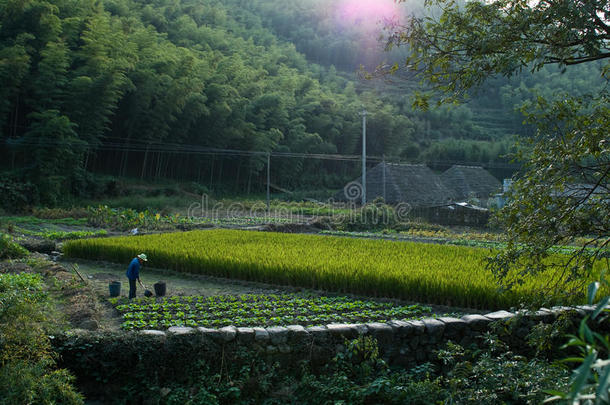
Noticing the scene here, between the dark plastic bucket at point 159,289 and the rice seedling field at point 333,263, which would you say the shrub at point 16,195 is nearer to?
the rice seedling field at point 333,263

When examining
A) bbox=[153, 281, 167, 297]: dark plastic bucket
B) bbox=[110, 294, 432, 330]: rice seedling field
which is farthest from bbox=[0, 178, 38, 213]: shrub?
bbox=[110, 294, 432, 330]: rice seedling field

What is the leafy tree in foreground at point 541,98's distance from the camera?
331cm

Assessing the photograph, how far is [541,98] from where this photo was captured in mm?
→ 3740

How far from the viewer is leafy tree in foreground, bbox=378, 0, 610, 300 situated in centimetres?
331

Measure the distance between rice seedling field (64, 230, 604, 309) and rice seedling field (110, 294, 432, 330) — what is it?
0.43 m

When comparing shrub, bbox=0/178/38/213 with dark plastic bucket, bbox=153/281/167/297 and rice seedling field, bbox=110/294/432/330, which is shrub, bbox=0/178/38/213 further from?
rice seedling field, bbox=110/294/432/330

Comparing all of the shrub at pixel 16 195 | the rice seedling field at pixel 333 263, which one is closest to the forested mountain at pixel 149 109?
the shrub at pixel 16 195

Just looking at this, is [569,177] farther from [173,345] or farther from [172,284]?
[172,284]

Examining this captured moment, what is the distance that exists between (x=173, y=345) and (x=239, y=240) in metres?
7.34

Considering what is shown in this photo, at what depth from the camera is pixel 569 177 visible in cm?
356

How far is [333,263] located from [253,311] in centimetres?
239

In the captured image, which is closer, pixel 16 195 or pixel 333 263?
pixel 333 263

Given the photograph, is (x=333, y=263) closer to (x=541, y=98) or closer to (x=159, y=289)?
(x=159, y=289)

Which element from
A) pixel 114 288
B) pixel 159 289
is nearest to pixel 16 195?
pixel 114 288
